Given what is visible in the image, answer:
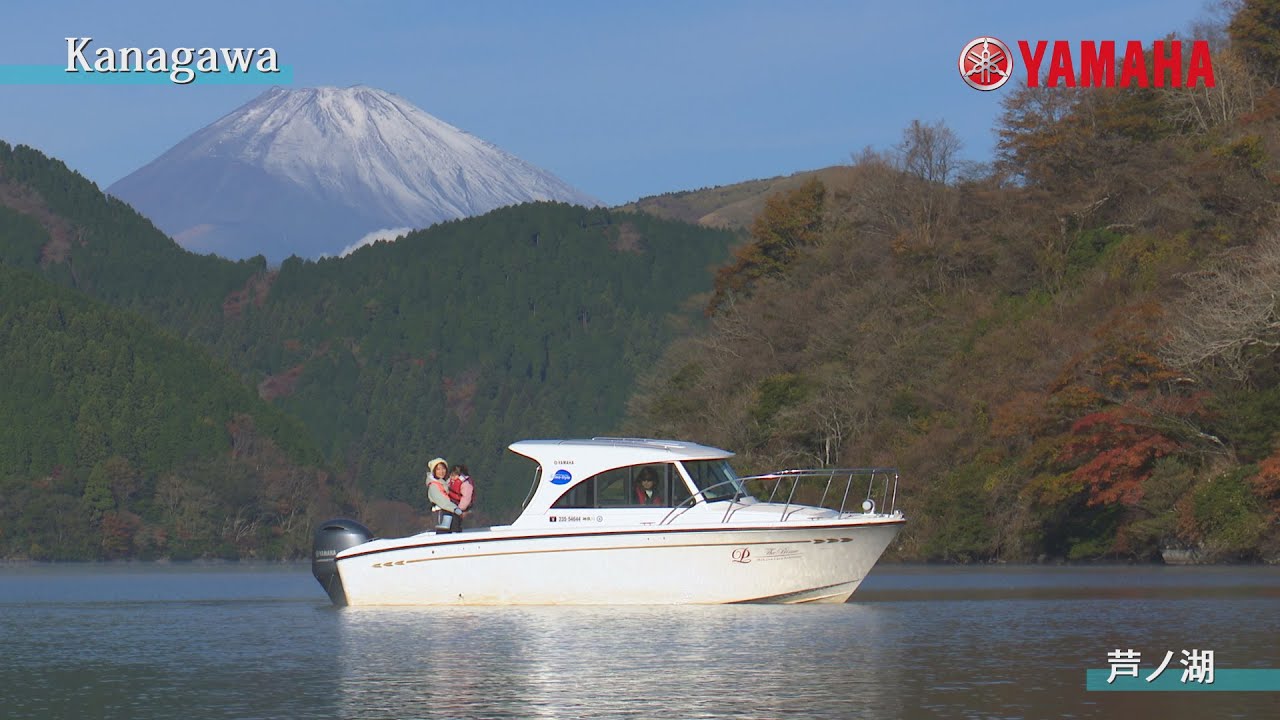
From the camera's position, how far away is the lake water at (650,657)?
53.1ft

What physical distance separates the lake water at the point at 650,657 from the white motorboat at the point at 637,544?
16.5 inches

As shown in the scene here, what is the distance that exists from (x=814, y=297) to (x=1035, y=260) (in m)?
12.2

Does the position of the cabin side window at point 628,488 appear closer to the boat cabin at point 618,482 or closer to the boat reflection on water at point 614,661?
the boat cabin at point 618,482

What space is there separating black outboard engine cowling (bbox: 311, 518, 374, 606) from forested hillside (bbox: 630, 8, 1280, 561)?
68.9 ft

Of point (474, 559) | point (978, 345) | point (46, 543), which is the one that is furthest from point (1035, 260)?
point (46, 543)

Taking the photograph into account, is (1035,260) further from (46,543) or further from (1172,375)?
(46,543)

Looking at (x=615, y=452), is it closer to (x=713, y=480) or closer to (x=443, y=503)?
(x=713, y=480)

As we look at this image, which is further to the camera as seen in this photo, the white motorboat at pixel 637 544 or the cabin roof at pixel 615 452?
the cabin roof at pixel 615 452

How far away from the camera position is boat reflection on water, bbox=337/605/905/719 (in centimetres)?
1631

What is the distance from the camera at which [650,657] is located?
20062 millimetres

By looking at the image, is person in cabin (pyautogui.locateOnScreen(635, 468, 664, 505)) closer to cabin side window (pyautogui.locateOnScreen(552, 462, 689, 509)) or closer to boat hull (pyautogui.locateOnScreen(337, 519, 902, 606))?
cabin side window (pyautogui.locateOnScreen(552, 462, 689, 509))

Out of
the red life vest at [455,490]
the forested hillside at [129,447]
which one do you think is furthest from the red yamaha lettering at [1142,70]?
the forested hillside at [129,447]

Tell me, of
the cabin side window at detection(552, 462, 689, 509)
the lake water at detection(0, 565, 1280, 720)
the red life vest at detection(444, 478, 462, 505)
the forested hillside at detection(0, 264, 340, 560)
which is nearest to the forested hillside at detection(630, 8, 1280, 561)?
the lake water at detection(0, 565, 1280, 720)

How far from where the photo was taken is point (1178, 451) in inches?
1759
